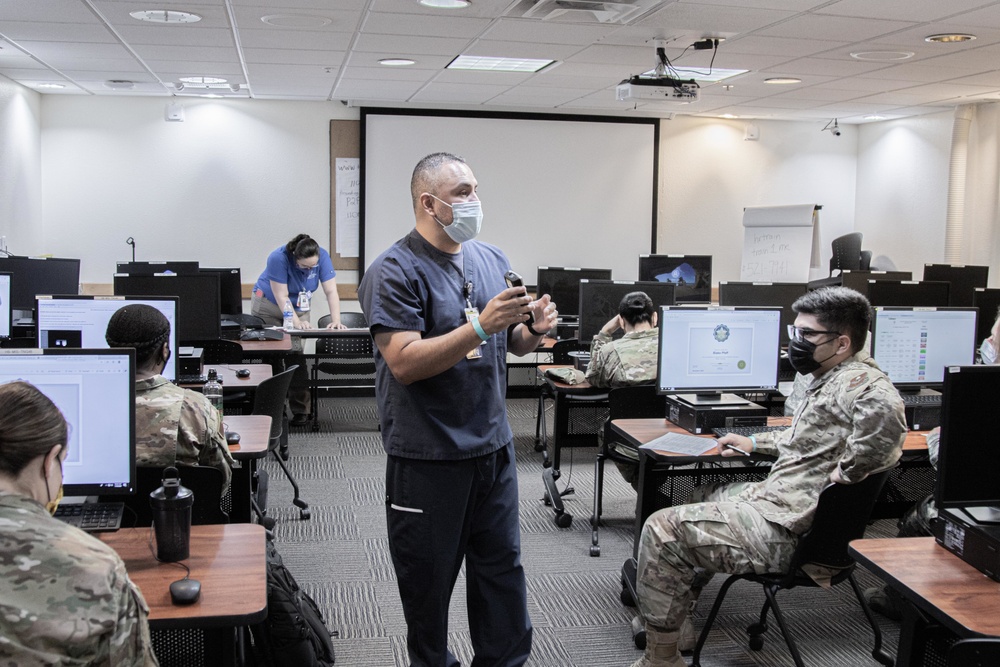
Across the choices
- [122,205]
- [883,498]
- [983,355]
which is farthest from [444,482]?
[122,205]

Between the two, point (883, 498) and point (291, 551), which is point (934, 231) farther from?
point (291, 551)

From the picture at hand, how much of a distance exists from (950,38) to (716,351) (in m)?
2.79

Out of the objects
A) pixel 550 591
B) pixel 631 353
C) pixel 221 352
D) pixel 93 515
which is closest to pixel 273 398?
pixel 221 352

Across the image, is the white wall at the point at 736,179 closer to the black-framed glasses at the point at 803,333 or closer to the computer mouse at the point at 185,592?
the black-framed glasses at the point at 803,333

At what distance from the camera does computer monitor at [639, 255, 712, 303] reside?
7.00 meters

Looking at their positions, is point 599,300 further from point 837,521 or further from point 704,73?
point 837,521

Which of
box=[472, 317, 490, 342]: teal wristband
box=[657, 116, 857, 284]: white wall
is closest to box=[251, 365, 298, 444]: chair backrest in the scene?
box=[472, 317, 490, 342]: teal wristband

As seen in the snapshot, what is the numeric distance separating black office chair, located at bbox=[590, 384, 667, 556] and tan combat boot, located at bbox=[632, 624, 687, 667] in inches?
51.7

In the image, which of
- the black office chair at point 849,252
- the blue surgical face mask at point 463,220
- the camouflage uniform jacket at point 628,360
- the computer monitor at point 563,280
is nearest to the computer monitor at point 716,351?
the camouflage uniform jacket at point 628,360

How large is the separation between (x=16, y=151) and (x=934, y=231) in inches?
326

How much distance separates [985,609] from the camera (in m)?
1.80

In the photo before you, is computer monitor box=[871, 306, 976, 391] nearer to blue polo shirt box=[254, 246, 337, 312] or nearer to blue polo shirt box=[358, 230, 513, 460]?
blue polo shirt box=[358, 230, 513, 460]

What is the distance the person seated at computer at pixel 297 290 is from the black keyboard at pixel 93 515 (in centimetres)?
405

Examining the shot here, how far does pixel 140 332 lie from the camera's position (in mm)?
2471
